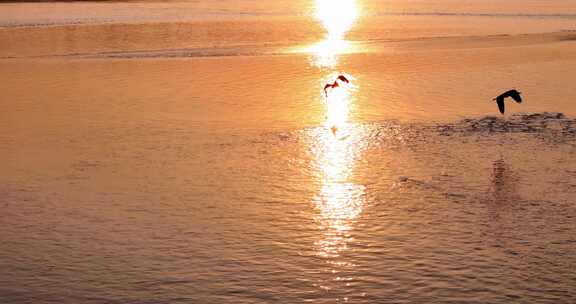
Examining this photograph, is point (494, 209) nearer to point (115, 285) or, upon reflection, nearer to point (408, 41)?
point (115, 285)

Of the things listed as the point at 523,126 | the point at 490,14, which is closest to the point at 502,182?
the point at 523,126

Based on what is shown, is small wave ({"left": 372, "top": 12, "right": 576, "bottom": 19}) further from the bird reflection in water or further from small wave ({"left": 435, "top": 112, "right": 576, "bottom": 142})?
the bird reflection in water

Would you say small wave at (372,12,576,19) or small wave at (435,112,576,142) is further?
small wave at (372,12,576,19)

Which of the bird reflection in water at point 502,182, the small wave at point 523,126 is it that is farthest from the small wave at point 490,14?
the bird reflection in water at point 502,182

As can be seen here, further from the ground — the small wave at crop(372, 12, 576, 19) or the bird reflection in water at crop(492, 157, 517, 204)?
the small wave at crop(372, 12, 576, 19)

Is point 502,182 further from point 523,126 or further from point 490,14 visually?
point 490,14

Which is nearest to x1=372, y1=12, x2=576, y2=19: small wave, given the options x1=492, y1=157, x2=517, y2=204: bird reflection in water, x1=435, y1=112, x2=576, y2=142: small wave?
x1=435, y1=112, x2=576, y2=142: small wave

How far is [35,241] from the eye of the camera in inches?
350

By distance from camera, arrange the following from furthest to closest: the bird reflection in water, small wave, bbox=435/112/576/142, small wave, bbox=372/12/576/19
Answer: small wave, bbox=372/12/576/19
small wave, bbox=435/112/576/142
the bird reflection in water

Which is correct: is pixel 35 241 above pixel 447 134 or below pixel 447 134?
below

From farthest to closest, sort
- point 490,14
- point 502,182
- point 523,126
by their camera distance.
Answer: point 490,14, point 523,126, point 502,182

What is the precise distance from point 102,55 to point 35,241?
17.0 metres

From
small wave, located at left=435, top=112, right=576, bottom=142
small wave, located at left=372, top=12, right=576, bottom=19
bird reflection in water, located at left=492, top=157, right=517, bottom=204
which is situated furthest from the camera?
small wave, located at left=372, top=12, right=576, bottom=19

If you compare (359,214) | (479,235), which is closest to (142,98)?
(359,214)
